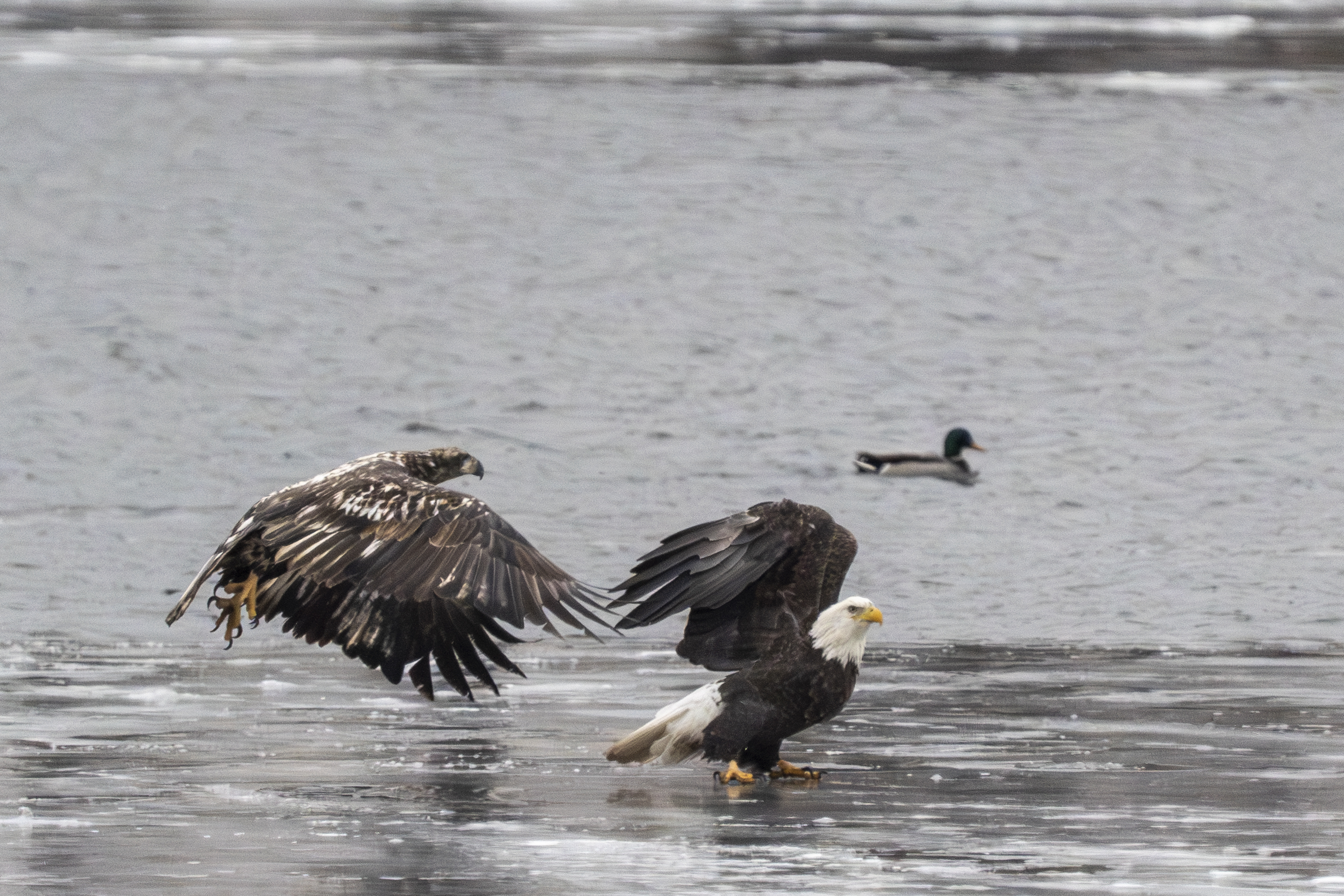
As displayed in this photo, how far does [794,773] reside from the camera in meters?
7.25

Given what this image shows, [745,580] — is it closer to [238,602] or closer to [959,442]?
[238,602]

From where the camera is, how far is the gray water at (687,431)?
623cm

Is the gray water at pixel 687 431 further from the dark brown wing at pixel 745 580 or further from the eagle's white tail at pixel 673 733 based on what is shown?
the dark brown wing at pixel 745 580

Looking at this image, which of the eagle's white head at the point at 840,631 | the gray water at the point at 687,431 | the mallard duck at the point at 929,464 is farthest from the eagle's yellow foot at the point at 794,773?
the mallard duck at the point at 929,464

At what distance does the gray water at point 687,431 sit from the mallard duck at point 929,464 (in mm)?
291

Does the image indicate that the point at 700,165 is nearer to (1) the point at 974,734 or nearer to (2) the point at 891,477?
(2) the point at 891,477

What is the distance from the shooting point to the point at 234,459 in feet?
51.7

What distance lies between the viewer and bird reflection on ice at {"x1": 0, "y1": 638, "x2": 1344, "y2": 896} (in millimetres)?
5414

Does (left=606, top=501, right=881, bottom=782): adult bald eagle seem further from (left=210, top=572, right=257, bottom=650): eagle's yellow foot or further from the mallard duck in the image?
the mallard duck

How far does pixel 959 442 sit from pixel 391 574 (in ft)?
32.5

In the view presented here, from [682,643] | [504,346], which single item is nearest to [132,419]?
[504,346]

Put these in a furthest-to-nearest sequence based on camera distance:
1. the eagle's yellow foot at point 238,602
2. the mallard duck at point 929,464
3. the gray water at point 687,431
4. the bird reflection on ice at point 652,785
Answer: the mallard duck at point 929,464 < the eagle's yellow foot at point 238,602 < the gray water at point 687,431 < the bird reflection on ice at point 652,785

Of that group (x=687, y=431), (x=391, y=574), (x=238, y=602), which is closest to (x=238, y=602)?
(x=238, y=602)

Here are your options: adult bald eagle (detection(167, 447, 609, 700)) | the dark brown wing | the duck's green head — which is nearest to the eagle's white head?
the dark brown wing
